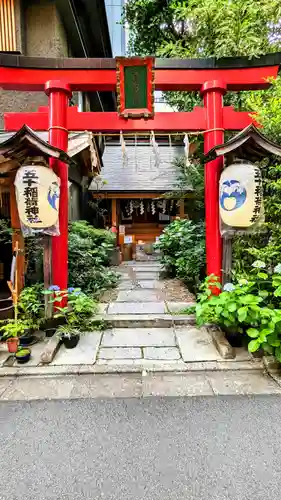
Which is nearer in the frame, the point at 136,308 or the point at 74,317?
the point at 74,317

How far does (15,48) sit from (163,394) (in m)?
9.35

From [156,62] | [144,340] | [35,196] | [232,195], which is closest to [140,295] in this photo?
[144,340]

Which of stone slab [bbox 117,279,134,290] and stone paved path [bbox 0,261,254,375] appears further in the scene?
stone slab [bbox 117,279,134,290]

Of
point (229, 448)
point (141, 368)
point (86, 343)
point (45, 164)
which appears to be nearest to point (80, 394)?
point (141, 368)

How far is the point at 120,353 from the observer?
4.34 metres

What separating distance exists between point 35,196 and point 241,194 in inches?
125

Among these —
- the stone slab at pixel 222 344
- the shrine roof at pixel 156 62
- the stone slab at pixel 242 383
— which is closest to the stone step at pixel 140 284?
the stone slab at pixel 222 344

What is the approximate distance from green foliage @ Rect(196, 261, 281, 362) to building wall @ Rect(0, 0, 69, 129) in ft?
25.0

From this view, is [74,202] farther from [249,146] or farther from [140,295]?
[249,146]

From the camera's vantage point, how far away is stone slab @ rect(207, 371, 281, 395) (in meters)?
3.46

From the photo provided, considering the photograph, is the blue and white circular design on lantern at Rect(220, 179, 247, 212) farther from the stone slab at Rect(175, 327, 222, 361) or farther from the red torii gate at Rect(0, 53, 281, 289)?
the stone slab at Rect(175, 327, 222, 361)

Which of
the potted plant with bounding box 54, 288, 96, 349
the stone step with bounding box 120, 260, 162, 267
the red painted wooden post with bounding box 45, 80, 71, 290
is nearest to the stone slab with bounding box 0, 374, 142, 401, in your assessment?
the potted plant with bounding box 54, 288, 96, 349

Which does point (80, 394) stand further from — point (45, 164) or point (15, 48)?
point (15, 48)

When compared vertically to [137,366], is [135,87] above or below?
above
